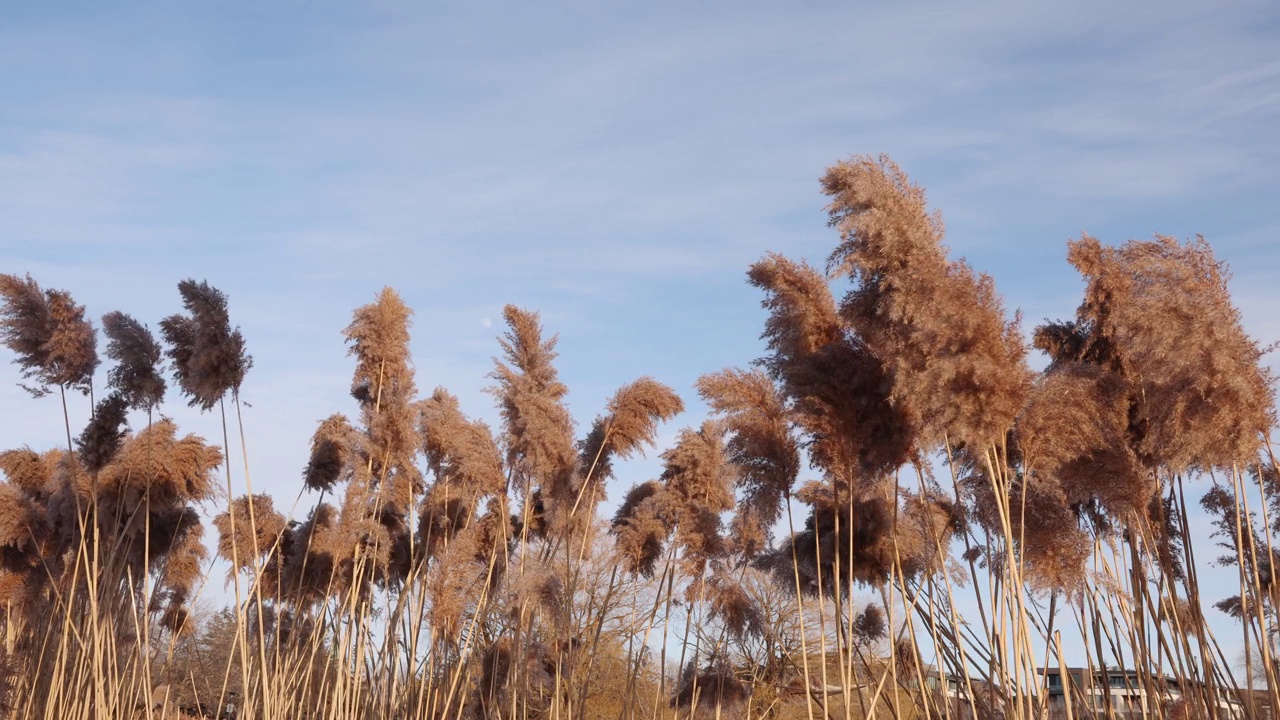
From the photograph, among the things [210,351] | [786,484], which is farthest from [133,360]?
[786,484]

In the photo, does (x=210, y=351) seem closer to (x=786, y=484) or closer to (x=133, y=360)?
(x=133, y=360)

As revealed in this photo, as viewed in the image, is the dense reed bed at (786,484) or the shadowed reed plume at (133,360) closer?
the dense reed bed at (786,484)

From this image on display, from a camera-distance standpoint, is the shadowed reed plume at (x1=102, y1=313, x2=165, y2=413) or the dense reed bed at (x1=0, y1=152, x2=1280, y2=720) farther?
the shadowed reed plume at (x1=102, y1=313, x2=165, y2=413)

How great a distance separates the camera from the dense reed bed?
4.43 m

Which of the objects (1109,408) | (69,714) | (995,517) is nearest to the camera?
(1109,408)

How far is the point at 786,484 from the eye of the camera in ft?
19.7

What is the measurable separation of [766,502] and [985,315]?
80.9 inches

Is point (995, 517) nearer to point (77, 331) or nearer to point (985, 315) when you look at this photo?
point (985, 315)

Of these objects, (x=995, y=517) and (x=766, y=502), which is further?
(x=766, y=502)

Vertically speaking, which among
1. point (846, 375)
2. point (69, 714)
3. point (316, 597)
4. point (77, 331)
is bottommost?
point (69, 714)

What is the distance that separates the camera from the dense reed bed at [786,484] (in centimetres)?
443

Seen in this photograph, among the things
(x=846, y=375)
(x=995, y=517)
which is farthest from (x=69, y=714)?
(x=995, y=517)

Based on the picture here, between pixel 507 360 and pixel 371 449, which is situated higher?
pixel 507 360

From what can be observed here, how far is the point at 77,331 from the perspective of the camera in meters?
6.29
